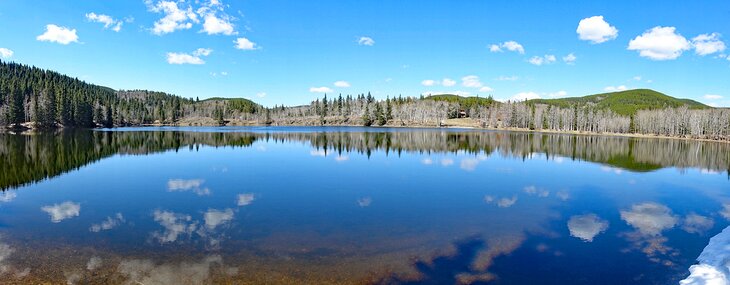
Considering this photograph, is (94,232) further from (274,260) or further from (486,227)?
(486,227)

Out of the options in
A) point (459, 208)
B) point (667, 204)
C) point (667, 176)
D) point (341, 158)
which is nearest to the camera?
point (459, 208)

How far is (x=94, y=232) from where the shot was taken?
1617 centimetres

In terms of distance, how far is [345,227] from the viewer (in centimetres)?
1750

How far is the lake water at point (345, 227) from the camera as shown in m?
12.6

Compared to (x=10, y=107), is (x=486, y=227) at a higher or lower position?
lower

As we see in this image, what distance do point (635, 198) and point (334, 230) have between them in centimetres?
2117

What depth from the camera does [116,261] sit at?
13016 mm

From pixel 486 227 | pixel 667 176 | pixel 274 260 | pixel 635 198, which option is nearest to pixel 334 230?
pixel 274 260

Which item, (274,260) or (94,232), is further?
(94,232)

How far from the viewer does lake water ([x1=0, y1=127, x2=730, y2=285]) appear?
41.3 ft

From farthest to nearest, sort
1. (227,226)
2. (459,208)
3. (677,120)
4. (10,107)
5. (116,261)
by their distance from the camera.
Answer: (677,120), (10,107), (459,208), (227,226), (116,261)

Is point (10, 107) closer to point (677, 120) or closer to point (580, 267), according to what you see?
point (580, 267)

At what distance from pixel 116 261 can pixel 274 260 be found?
199 inches

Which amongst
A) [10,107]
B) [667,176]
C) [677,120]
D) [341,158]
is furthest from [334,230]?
[677,120]
